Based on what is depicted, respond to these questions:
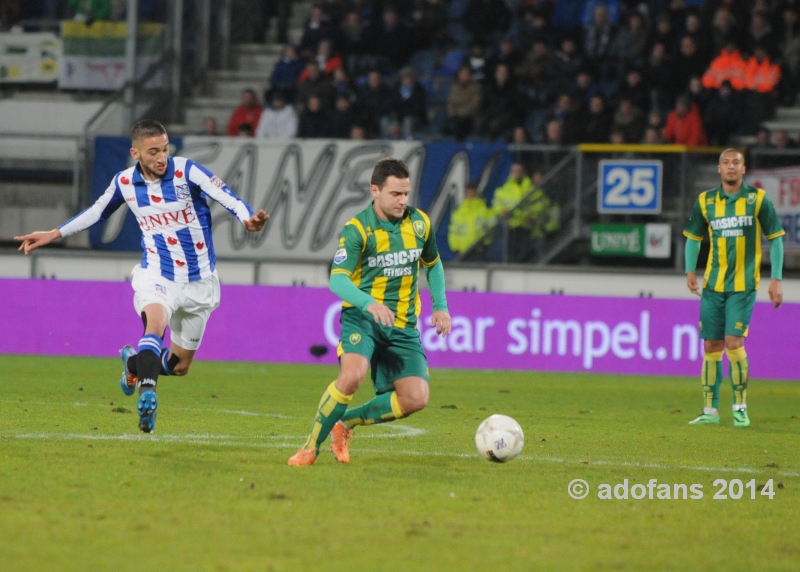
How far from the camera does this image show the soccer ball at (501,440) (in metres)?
7.30

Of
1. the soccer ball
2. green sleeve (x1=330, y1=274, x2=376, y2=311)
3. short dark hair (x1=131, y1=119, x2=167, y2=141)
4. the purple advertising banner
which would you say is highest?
short dark hair (x1=131, y1=119, x2=167, y2=141)

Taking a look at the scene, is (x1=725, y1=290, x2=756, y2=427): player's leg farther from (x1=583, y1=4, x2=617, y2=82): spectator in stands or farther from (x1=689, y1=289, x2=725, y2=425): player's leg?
(x1=583, y1=4, x2=617, y2=82): spectator in stands

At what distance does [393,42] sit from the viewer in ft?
69.0

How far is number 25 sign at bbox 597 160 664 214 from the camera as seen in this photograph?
1694 cm

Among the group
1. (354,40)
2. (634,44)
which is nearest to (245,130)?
(354,40)

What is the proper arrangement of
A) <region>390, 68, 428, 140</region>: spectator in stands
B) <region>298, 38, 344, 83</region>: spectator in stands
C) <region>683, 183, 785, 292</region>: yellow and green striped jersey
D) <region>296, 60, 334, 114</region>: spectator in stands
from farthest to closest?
<region>298, 38, 344, 83</region>: spectator in stands
<region>296, 60, 334, 114</region>: spectator in stands
<region>390, 68, 428, 140</region>: spectator in stands
<region>683, 183, 785, 292</region>: yellow and green striped jersey

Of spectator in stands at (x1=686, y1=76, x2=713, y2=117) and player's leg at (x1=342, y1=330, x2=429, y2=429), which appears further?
spectator in stands at (x1=686, y1=76, x2=713, y2=117)

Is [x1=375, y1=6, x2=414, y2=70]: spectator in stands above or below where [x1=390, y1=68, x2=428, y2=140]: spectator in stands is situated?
above

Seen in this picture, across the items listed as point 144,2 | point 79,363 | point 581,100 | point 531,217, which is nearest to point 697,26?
point 581,100

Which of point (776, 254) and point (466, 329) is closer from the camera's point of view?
point (776, 254)

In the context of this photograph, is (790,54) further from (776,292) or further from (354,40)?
(776,292)

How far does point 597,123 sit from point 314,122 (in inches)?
168

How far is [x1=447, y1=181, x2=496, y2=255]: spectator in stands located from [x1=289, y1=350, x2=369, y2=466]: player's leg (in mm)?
Result: 10570

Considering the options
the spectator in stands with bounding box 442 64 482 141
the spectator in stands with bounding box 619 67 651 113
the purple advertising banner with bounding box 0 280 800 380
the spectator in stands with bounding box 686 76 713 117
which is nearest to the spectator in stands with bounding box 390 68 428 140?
the spectator in stands with bounding box 442 64 482 141
